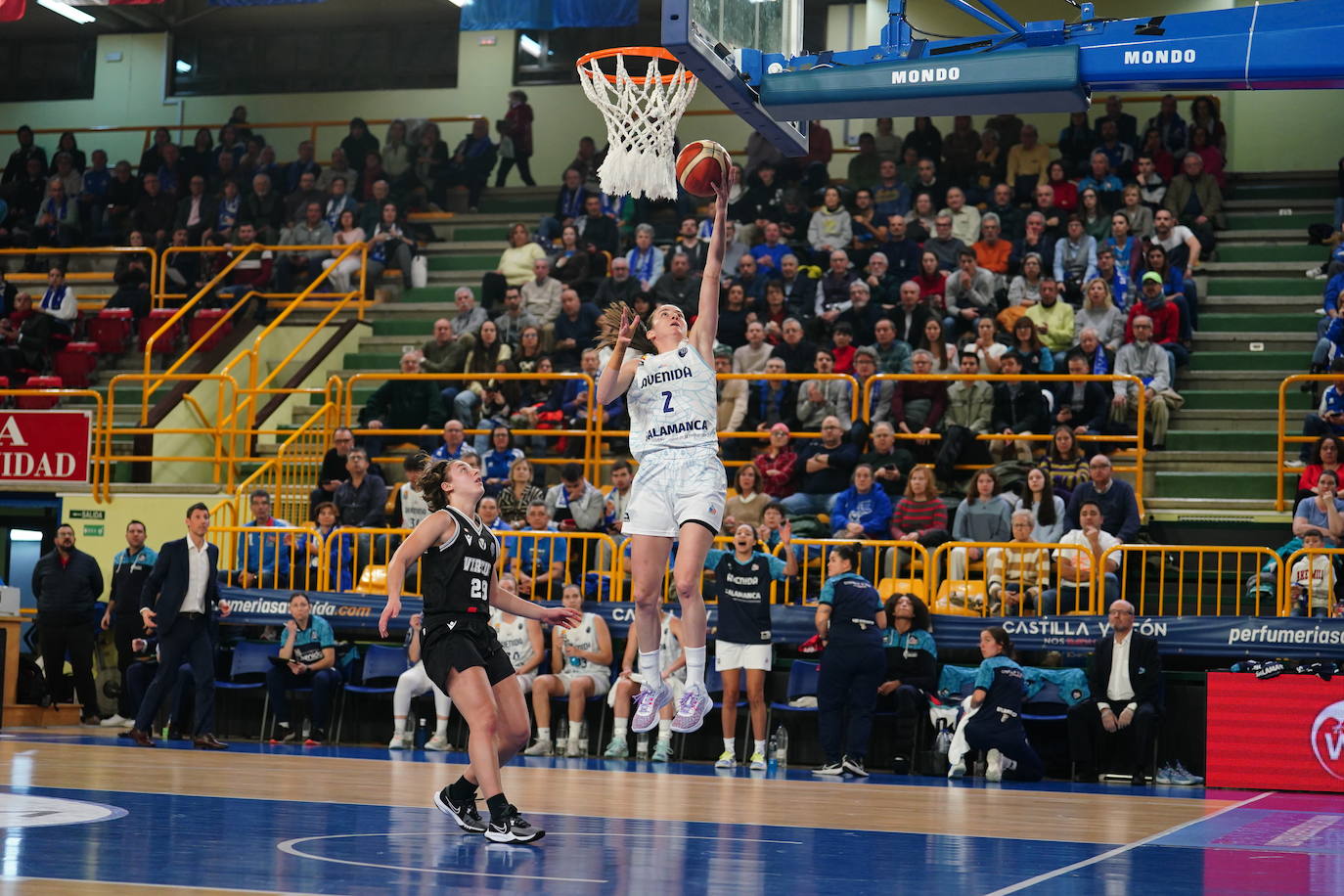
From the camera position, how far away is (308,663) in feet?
52.7

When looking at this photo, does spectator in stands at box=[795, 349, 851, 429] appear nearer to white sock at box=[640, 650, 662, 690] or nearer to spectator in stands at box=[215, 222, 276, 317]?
white sock at box=[640, 650, 662, 690]

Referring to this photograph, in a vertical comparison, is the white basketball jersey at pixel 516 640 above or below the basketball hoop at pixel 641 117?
below

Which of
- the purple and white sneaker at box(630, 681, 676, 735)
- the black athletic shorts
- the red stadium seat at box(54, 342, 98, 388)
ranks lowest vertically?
the purple and white sneaker at box(630, 681, 676, 735)

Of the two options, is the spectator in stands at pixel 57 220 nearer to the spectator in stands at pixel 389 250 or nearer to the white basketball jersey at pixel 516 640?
the spectator in stands at pixel 389 250

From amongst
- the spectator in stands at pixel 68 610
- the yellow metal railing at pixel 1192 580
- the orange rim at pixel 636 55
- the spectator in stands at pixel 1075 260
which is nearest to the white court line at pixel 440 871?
the orange rim at pixel 636 55

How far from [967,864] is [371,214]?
18.4 meters

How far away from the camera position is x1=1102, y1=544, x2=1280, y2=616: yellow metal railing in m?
14.6

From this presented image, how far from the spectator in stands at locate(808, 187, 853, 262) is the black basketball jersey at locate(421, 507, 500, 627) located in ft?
41.9

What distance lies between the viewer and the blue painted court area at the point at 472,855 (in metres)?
6.61

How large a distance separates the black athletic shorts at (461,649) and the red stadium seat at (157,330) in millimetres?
15620

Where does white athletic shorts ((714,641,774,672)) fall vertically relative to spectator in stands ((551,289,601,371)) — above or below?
below

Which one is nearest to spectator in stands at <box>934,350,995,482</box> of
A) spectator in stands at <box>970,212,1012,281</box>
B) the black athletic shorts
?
spectator in stands at <box>970,212,1012,281</box>

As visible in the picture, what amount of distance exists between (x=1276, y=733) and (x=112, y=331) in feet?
55.0

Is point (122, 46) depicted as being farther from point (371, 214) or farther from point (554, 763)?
point (554, 763)
